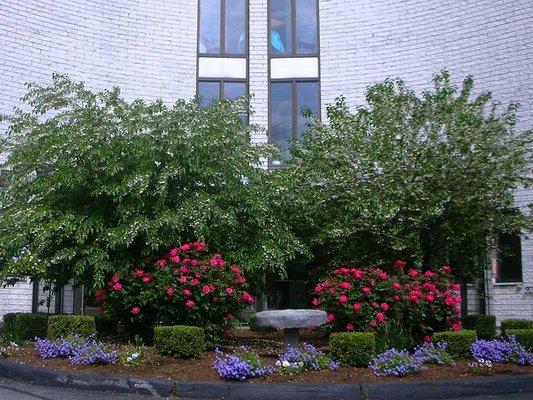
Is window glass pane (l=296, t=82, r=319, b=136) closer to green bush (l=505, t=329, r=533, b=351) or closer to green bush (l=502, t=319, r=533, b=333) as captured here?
green bush (l=502, t=319, r=533, b=333)

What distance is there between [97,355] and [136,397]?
1.21 metres

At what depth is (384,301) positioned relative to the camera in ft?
36.7

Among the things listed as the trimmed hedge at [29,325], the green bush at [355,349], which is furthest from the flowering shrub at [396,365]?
the trimmed hedge at [29,325]

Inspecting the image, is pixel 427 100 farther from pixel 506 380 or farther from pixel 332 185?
pixel 506 380

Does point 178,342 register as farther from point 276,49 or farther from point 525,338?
point 276,49

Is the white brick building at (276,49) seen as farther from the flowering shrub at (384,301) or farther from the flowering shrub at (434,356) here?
the flowering shrub at (434,356)

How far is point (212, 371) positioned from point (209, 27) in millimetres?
11575

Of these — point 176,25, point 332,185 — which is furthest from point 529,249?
point 176,25

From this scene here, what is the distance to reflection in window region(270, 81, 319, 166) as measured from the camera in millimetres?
17953

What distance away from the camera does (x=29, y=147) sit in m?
12.5

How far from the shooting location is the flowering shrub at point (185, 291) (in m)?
11.0

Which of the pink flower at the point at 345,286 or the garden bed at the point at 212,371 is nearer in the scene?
the garden bed at the point at 212,371

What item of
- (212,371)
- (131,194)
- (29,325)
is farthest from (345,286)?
(29,325)

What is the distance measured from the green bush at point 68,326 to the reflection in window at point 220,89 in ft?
27.9
